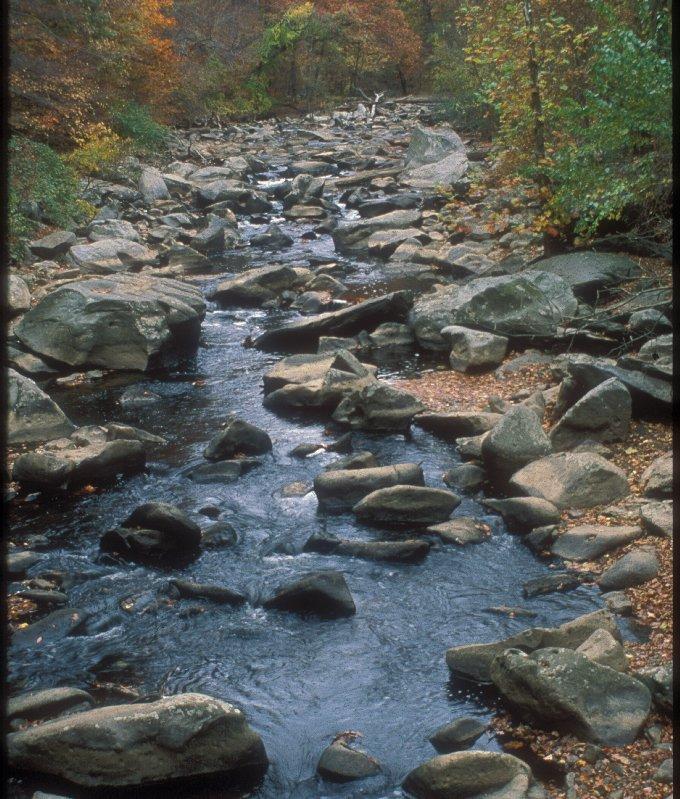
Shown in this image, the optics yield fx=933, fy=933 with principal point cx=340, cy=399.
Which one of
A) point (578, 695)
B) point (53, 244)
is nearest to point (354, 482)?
point (578, 695)

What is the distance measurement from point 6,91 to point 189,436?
692cm

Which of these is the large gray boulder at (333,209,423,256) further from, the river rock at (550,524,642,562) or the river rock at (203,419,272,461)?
the river rock at (550,524,642,562)

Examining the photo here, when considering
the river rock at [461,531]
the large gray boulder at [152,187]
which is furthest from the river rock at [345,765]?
the large gray boulder at [152,187]

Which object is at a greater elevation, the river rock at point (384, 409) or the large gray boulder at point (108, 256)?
the large gray boulder at point (108, 256)

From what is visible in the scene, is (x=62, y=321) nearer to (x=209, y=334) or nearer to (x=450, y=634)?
Result: (x=209, y=334)

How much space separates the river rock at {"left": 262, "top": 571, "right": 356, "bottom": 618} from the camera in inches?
260

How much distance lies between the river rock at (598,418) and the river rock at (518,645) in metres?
3.20

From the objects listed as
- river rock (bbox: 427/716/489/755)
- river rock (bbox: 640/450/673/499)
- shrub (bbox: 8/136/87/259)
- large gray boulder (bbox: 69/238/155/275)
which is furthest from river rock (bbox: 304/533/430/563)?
large gray boulder (bbox: 69/238/155/275)

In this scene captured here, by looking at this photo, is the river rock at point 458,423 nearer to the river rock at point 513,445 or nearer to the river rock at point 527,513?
the river rock at point 513,445

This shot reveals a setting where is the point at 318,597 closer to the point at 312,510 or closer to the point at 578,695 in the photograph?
the point at 312,510

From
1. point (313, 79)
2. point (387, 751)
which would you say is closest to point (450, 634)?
point (387, 751)

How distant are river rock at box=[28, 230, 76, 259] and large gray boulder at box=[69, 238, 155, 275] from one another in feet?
0.86

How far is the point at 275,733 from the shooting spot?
531 cm

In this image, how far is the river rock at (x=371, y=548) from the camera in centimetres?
741
